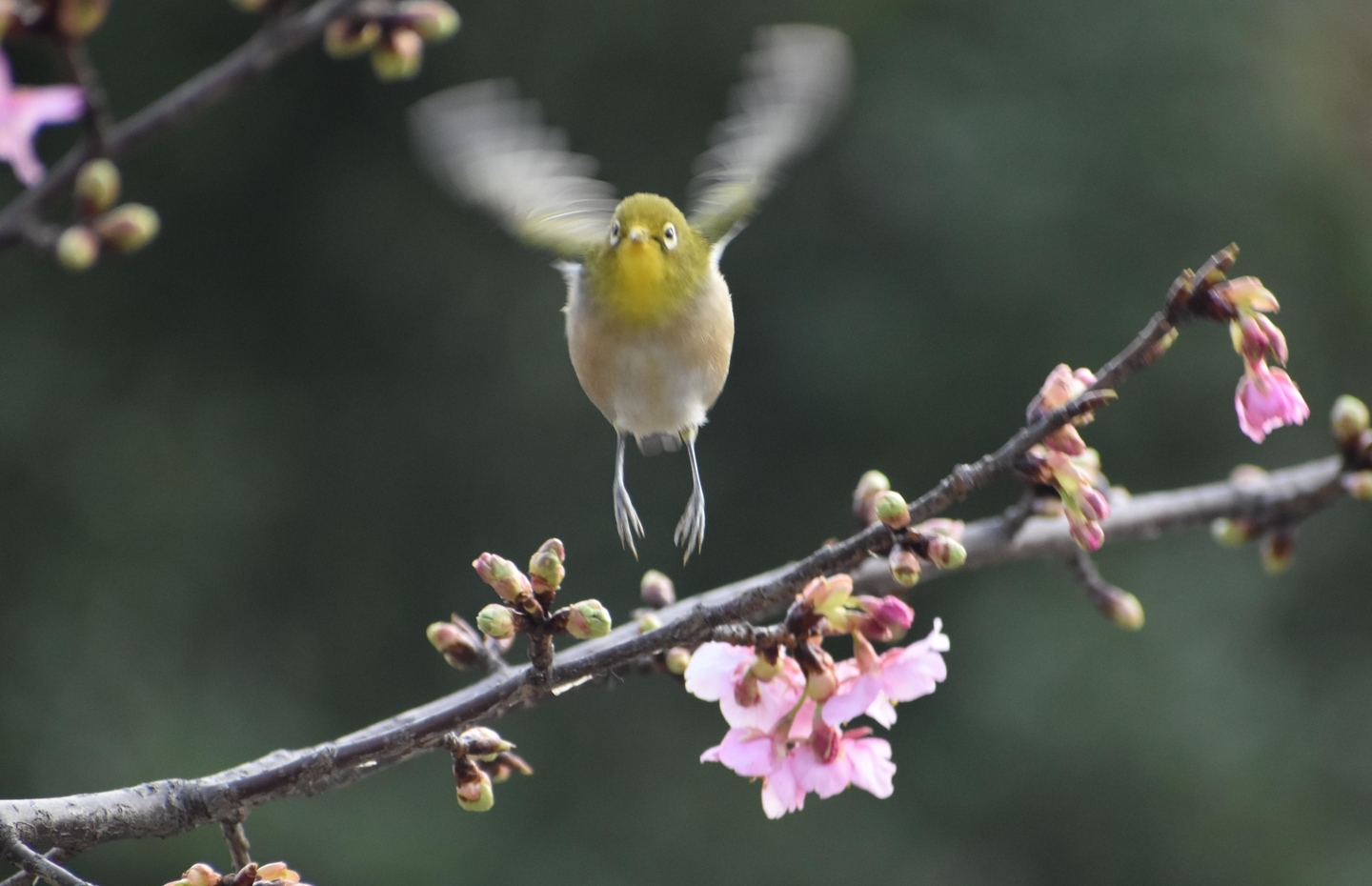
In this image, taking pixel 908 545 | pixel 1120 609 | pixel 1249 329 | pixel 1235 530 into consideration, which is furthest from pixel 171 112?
pixel 1235 530

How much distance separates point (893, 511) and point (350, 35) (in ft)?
2.49

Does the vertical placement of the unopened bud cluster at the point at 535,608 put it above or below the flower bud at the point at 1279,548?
above

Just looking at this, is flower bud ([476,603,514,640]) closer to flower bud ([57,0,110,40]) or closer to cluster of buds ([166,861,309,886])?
cluster of buds ([166,861,309,886])

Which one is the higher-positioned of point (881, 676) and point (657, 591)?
point (881, 676)

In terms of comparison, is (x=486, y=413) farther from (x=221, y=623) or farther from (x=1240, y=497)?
(x=1240, y=497)

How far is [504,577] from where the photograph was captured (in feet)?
3.15

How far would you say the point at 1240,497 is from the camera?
1522mm

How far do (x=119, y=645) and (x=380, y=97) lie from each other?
2350 mm

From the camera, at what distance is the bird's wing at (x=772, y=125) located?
48.3 inches

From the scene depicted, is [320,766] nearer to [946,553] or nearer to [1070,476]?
[946,553]

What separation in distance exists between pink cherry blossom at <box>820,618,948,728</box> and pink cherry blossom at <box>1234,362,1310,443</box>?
28cm

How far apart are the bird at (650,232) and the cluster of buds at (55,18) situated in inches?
12.8

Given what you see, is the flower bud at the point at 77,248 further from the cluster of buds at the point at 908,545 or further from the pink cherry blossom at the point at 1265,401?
the pink cherry blossom at the point at 1265,401

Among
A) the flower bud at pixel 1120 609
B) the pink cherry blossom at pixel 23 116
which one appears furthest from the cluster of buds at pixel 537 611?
the flower bud at pixel 1120 609
